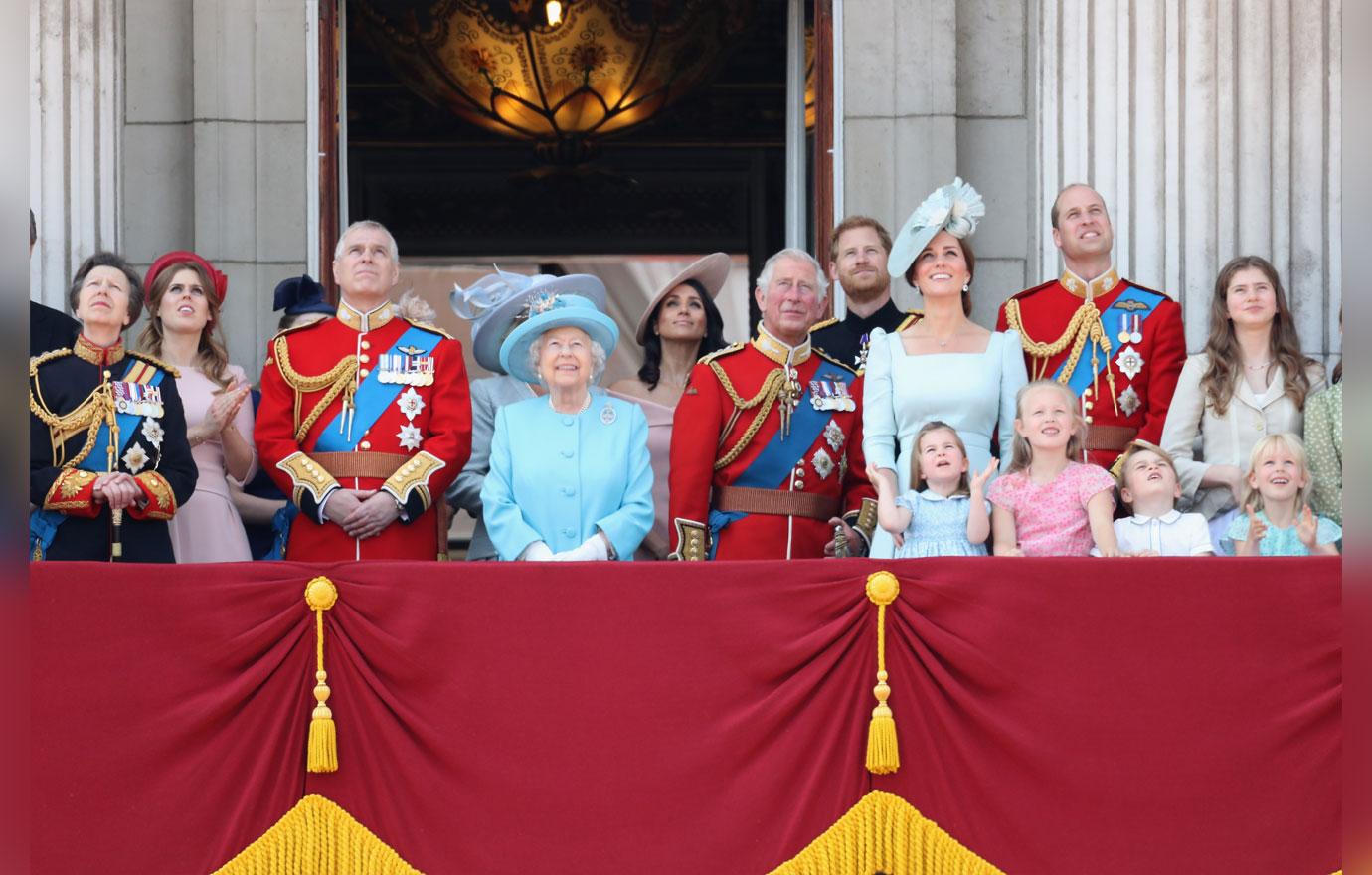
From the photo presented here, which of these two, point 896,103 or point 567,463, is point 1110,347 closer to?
point 567,463

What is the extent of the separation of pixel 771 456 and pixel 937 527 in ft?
2.77

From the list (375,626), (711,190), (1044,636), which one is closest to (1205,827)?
(1044,636)

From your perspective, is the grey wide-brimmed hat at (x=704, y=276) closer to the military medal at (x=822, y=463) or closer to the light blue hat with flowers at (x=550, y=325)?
the light blue hat with flowers at (x=550, y=325)

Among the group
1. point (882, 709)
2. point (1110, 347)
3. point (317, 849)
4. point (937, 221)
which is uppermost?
point (937, 221)

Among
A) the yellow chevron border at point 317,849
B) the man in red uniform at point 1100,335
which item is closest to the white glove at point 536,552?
the yellow chevron border at point 317,849

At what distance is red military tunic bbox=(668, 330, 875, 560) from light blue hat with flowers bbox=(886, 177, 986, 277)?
0.51 m

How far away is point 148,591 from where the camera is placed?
4715 millimetres

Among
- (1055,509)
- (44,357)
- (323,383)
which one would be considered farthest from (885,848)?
(44,357)

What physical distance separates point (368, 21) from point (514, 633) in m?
7.61

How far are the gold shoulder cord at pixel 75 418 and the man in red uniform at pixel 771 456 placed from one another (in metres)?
1.72

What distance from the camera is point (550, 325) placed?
5.95 meters

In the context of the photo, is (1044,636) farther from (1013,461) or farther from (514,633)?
(514,633)

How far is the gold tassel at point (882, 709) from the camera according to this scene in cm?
471

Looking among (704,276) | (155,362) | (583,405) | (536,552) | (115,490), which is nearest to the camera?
(115,490)
